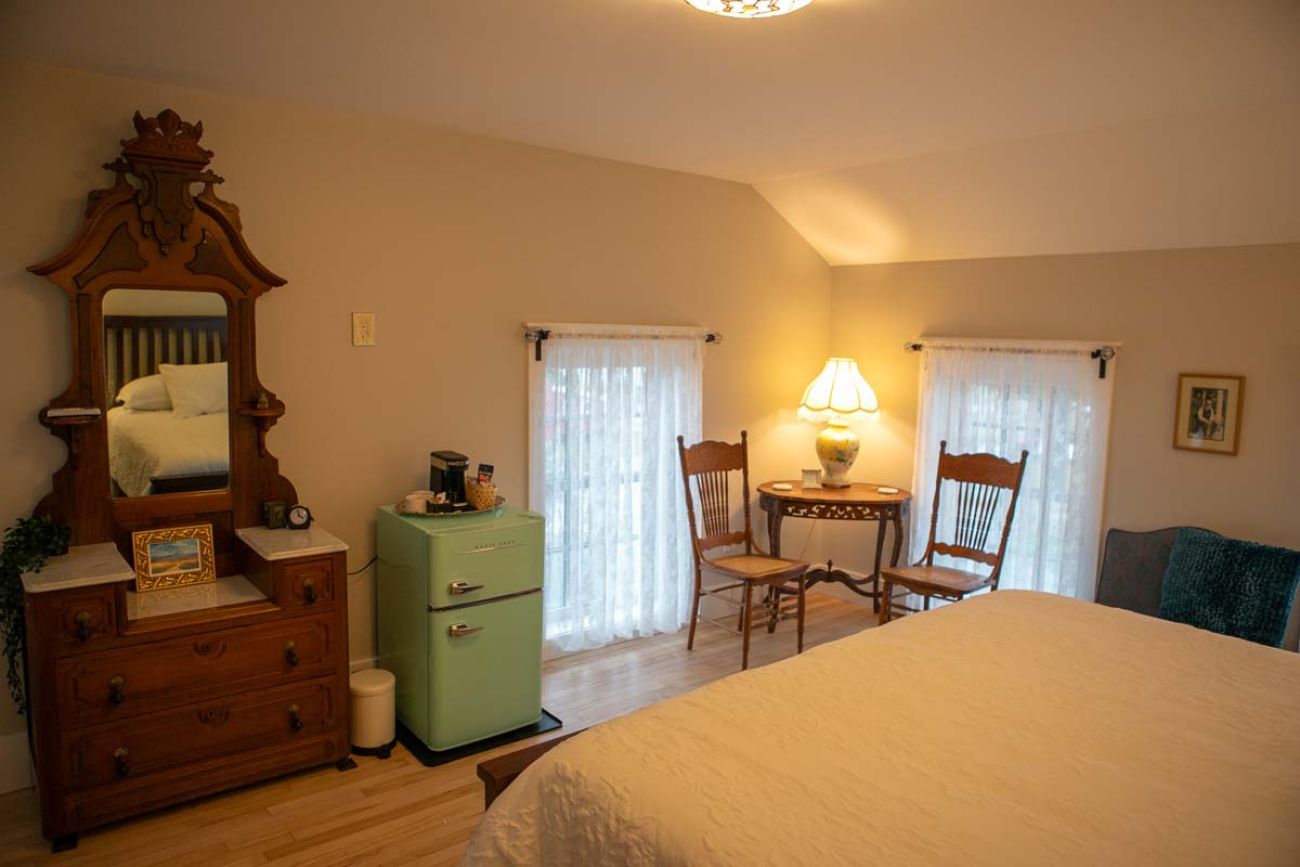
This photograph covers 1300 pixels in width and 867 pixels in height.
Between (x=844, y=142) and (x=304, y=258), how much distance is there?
86.1 inches

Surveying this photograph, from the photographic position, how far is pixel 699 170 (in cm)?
434

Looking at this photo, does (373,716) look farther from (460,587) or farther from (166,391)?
(166,391)

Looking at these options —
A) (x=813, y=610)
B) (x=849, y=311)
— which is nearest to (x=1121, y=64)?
(x=849, y=311)

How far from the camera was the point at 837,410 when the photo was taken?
478 centimetres

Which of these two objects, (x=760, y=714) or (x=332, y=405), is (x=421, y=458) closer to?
(x=332, y=405)

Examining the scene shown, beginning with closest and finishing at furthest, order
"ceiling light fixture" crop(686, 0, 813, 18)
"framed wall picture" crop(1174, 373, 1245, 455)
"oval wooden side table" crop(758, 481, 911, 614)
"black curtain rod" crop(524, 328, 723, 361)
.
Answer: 1. "ceiling light fixture" crop(686, 0, 813, 18)
2. "framed wall picture" crop(1174, 373, 1245, 455)
3. "black curtain rod" crop(524, 328, 723, 361)
4. "oval wooden side table" crop(758, 481, 911, 614)

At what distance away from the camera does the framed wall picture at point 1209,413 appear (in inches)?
142

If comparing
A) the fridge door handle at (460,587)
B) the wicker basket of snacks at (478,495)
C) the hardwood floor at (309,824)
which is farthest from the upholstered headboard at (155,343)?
the hardwood floor at (309,824)

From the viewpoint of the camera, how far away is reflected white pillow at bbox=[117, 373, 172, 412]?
2.96 meters

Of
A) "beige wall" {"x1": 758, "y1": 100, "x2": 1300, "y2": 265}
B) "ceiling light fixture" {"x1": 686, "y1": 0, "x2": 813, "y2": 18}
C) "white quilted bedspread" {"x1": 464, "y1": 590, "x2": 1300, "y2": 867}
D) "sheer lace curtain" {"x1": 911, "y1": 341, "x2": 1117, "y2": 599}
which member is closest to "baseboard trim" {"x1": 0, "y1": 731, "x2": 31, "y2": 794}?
"white quilted bedspread" {"x1": 464, "y1": 590, "x2": 1300, "y2": 867}

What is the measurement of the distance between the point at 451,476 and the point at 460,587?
18.6 inches

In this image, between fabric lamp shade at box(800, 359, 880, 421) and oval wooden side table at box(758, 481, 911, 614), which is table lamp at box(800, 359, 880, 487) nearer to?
fabric lamp shade at box(800, 359, 880, 421)

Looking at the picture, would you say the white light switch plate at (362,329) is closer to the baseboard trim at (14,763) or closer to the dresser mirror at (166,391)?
the dresser mirror at (166,391)

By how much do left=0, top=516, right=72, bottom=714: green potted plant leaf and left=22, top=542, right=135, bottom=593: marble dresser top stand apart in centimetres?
4
